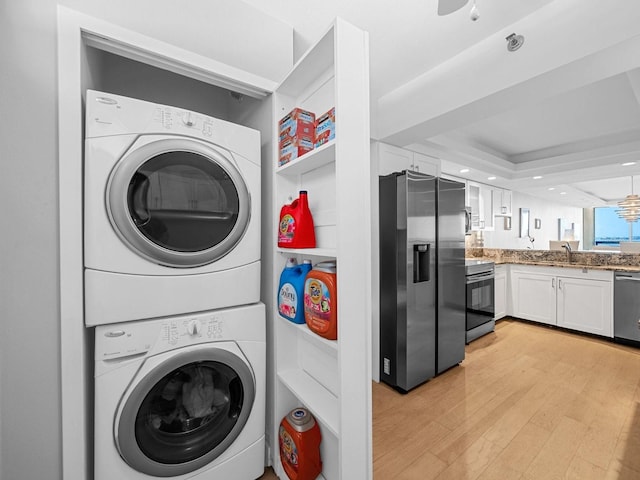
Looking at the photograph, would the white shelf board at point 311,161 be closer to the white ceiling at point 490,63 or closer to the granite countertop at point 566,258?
the white ceiling at point 490,63

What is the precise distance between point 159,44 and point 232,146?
0.49 metres

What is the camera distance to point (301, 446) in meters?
1.27

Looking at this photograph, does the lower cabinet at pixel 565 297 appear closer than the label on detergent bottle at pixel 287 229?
No

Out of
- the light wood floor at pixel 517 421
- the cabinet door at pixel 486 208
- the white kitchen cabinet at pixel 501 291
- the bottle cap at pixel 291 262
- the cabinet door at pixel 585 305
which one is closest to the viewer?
the bottle cap at pixel 291 262

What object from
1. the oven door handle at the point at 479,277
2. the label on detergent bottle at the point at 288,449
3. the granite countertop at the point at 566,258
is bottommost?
the label on detergent bottle at the point at 288,449

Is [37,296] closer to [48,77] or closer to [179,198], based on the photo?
[179,198]

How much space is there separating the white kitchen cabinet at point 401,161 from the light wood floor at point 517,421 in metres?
2.03

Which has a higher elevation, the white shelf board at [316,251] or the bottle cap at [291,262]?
the white shelf board at [316,251]

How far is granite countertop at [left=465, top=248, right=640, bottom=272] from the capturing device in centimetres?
354

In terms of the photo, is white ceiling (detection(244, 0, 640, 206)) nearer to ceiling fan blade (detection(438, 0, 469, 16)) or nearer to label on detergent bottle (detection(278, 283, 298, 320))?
ceiling fan blade (detection(438, 0, 469, 16))

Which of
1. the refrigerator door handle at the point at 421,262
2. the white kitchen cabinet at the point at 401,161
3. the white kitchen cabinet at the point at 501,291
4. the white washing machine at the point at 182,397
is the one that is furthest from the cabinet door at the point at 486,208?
the white washing machine at the point at 182,397

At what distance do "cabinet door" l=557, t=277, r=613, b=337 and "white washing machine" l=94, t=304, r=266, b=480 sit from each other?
169 inches

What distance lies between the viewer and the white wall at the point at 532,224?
543 cm

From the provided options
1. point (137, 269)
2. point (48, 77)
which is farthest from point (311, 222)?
point (48, 77)
